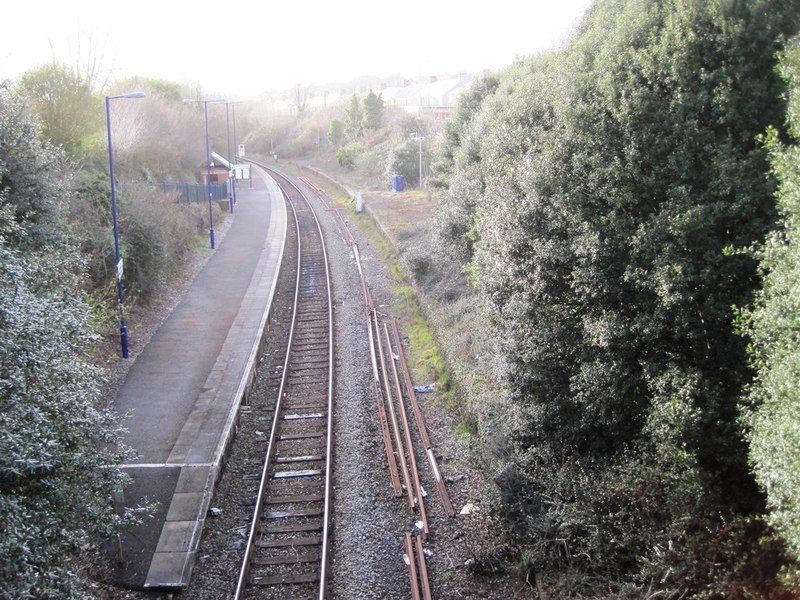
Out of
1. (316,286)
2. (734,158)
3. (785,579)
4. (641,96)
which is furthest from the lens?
(316,286)

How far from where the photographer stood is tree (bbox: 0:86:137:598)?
6.61 m

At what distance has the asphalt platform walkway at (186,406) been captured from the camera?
32.5ft

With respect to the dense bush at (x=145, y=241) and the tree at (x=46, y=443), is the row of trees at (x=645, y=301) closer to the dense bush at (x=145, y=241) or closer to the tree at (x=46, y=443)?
the tree at (x=46, y=443)

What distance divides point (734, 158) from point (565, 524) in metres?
5.24

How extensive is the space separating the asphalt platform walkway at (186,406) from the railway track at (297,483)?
0.88m

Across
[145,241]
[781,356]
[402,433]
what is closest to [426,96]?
Answer: [145,241]

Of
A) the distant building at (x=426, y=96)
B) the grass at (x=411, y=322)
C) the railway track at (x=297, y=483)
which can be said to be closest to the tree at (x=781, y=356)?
the railway track at (x=297, y=483)

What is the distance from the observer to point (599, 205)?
9992 millimetres

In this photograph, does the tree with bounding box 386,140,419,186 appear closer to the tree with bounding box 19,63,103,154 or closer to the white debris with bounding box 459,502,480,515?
the tree with bounding box 19,63,103,154

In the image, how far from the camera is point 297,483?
11.8m

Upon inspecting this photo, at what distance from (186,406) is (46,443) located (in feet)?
23.8

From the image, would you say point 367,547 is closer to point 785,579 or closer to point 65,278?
point 785,579

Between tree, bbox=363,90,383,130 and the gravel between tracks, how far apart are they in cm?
5145

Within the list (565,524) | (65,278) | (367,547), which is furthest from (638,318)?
(65,278)
